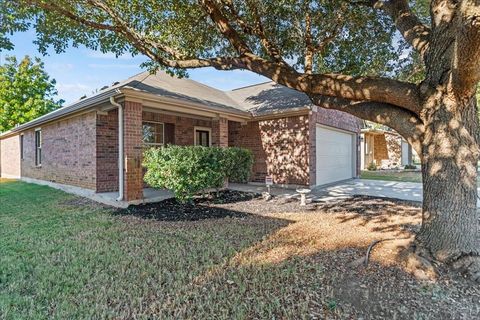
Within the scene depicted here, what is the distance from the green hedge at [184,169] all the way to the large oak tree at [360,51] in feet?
7.21

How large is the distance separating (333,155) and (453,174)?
9.38 meters

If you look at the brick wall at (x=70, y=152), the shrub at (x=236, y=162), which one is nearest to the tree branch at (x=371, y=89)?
the shrub at (x=236, y=162)

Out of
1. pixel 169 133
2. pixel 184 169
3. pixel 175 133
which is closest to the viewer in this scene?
pixel 184 169

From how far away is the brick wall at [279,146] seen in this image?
10669mm

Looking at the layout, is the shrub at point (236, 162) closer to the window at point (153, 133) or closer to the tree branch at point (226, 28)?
the tree branch at point (226, 28)

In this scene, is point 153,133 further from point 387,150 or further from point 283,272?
point 387,150

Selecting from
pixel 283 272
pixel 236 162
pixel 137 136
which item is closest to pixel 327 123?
pixel 236 162

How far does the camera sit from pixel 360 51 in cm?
797

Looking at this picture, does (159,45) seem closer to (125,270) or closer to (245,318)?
(125,270)

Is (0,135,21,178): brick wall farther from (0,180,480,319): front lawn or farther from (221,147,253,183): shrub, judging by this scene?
(221,147,253,183): shrub

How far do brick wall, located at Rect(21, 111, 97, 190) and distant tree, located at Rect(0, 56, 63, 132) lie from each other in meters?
16.1

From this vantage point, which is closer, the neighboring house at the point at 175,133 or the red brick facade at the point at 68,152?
the neighboring house at the point at 175,133

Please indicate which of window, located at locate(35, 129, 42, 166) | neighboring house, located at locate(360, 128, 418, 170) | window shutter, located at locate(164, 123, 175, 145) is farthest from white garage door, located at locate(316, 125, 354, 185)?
window, located at locate(35, 129, 42, 166)

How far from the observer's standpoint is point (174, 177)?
7.00 m
